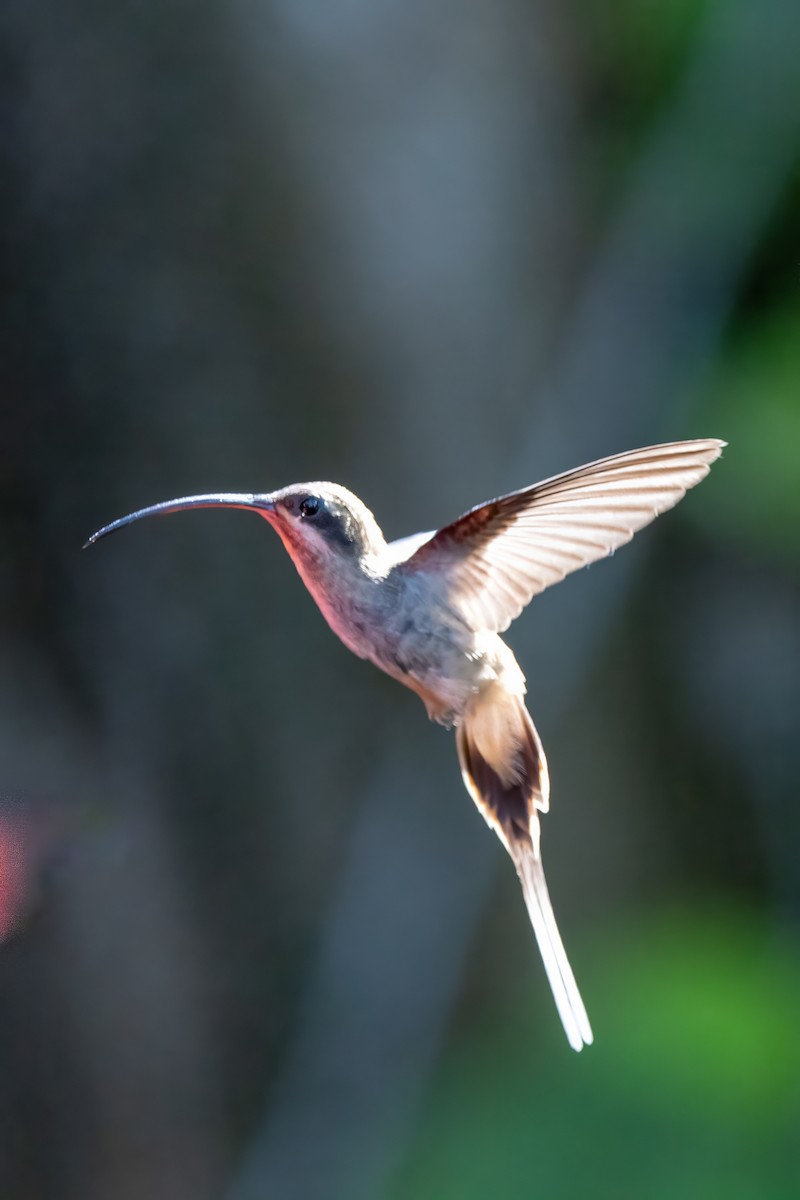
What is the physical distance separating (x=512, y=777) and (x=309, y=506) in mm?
271

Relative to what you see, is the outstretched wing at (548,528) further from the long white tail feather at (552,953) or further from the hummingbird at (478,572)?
the long white tail feather at (552,953)

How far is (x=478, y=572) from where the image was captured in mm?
646

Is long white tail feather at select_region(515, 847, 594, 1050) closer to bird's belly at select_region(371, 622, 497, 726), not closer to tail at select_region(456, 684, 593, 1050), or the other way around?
tail at select_region(456, 684, 593, 1050)

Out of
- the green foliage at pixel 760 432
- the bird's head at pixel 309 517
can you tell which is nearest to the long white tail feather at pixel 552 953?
the bird's head at pixel 309 517

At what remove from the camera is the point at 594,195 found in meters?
1.95

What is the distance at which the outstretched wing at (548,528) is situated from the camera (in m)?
0.51

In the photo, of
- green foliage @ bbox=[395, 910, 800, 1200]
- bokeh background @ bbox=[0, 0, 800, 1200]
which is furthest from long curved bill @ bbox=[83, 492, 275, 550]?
green foliage @ bbox=[395, 910, 800, 1200]

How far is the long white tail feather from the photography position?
0.60m

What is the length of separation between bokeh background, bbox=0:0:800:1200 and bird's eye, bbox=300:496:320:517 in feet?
2.94

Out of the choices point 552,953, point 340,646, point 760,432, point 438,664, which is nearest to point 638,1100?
point 340,646

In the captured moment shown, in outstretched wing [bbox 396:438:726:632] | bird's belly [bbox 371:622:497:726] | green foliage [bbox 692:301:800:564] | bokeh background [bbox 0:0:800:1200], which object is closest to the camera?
outstretched wing [bbox 396:438:726:632]

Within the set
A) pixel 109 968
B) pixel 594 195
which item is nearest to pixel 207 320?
pixel 594 195

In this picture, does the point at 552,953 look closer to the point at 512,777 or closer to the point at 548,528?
the point at 512,777

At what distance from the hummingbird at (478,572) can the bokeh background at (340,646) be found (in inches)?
31.5
